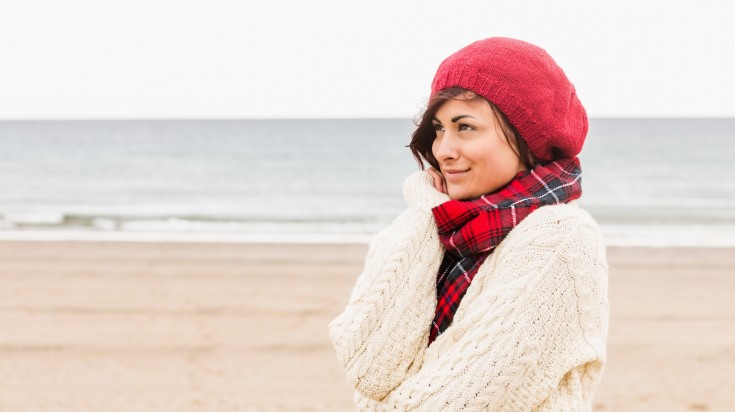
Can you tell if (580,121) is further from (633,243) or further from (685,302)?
(633,243)

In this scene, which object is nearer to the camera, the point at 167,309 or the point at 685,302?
the point at 167,309

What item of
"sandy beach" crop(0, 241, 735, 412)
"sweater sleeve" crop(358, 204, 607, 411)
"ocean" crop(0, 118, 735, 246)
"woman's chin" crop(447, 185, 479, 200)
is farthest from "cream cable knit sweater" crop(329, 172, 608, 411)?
"ocean" crop(0, 118, 735, 246)

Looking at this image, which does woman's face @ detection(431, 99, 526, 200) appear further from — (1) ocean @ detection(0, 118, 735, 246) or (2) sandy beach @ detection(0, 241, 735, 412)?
(1) ocean @ detection(0, 118, 735, 246)

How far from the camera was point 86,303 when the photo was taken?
7.24 metres

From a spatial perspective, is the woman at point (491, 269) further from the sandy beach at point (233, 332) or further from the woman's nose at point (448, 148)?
the sandy beach at point (233, 332)

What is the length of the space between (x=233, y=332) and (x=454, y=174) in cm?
510

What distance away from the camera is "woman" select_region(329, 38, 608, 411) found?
1.28 m

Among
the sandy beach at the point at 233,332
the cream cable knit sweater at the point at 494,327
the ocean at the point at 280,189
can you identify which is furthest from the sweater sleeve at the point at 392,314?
the ocean at the point at 280,189

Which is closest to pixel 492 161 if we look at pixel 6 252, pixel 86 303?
pixel 86 303

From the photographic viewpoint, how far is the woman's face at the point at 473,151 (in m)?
1.43

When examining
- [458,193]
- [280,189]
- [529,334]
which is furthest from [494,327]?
[280,189]

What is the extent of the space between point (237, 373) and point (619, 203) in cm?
1663

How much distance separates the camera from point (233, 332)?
20.5ft

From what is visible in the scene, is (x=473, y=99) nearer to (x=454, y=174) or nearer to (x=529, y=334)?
(x=454, y=174)
